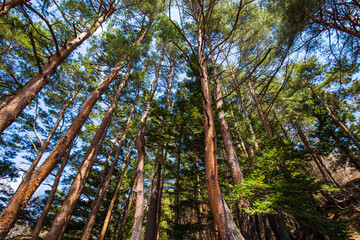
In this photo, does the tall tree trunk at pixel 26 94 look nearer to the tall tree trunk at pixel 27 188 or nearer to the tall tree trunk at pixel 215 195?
the tall tree trunk at pixel 27 188

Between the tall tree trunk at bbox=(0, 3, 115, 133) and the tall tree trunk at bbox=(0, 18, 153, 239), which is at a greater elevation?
the tall tree trunk at bbox=(0, 3, 115, 133)

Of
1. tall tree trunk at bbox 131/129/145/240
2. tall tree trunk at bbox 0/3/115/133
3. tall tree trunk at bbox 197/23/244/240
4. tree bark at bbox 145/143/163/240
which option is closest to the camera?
tall tree trunk at bbox 197/23/244/240

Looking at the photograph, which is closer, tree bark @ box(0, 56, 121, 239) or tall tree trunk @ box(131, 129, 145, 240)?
tall tree trunk @ box(131, 129, 145, 240)

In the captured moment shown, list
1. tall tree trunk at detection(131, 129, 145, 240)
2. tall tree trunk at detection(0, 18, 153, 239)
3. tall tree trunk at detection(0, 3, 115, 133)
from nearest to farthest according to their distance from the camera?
tall tree trunk at detection(131, 129, 145, 240)
tall tree trunk at detection(0, 18, 153, 239)
tall tree trunk at detection(0, 3, 115, 133)

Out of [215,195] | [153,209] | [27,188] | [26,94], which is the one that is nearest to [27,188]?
[27,188]

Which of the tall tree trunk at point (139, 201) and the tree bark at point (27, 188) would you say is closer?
the tall tree trunk at point (139, 201)

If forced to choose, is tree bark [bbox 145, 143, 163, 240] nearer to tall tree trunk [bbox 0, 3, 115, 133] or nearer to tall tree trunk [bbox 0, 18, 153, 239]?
tall tree trunk [bbox 0, 18, 153, 239]

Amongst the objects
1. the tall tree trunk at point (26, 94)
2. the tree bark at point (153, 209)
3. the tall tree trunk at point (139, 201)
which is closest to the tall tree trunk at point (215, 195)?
the tall tree trunk at point (139, 201)

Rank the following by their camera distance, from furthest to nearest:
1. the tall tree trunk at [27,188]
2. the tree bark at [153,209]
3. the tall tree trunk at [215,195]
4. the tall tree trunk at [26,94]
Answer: the tree bark at [153,209], the tall tree trunk at [26,94], the tall tree trunk at [27,188], the tall tree trunk at [215,195]

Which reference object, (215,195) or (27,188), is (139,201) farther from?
(27,188)

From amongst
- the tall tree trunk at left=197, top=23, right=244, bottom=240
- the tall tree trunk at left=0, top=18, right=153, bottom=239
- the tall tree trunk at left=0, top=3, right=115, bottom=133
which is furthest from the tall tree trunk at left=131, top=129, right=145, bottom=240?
the tall tree trunk at left=0, top=3, right=115, bottom=133

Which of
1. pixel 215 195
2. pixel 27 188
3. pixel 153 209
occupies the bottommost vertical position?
pixel 215 195

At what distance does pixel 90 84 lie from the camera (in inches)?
419

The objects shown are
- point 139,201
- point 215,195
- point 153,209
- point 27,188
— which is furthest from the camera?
point 153,209
